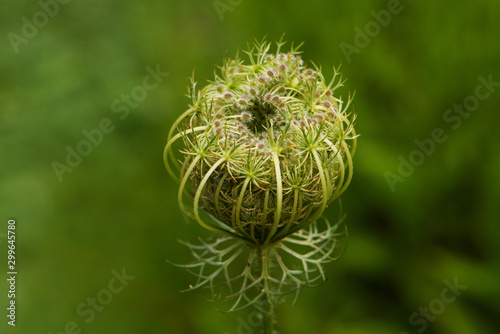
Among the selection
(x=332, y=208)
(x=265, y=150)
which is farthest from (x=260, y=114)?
(x=332, y=208)

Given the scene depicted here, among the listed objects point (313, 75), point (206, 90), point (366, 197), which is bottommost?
point (366, 197)

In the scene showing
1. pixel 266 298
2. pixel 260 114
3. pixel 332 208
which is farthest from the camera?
pixel 332 208

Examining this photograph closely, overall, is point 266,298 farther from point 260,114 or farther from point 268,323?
point 260,114

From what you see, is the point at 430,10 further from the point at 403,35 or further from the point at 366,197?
the point at 366,197

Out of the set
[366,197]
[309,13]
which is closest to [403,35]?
[309,13]

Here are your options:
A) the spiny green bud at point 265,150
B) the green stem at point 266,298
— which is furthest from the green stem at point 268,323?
the spiny green bud at point 265,150
